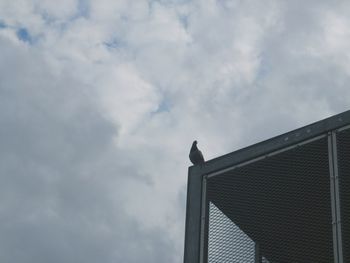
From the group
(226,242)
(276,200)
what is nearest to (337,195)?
(276,200)

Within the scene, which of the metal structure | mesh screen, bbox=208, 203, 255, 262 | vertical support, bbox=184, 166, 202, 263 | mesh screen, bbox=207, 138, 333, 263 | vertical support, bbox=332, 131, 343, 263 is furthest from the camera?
vertical support, bbox=184, 166, 202, 263

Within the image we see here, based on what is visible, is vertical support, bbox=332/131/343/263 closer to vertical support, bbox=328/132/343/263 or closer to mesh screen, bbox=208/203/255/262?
vertical support, bbox=328/132/343/263

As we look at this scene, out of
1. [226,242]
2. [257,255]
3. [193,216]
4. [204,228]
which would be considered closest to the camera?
[257,255]

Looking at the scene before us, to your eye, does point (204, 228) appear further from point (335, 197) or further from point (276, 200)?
point (335, 197)

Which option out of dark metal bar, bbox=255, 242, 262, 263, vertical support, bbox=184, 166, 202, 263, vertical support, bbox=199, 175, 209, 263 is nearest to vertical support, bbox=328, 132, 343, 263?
dark metal bar, bbox=255, 242, 262, 263

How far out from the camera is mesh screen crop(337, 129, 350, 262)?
12.7 metres

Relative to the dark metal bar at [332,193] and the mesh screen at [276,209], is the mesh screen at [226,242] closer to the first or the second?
the mesh screen at [276,209]

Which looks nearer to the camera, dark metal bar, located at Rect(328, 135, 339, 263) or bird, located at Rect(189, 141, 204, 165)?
dark metal bar, located at Rect(328, 135, 339, 263)

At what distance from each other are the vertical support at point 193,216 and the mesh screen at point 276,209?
23cm

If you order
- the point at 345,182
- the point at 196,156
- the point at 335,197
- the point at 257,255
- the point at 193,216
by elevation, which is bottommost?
the point at 257,255

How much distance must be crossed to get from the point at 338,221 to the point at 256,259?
193 centimetres

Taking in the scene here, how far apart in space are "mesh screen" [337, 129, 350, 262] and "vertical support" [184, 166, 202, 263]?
289 centimetres

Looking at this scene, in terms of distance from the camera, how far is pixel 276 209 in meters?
14.0

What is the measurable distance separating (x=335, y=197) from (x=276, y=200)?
136 centimetres
